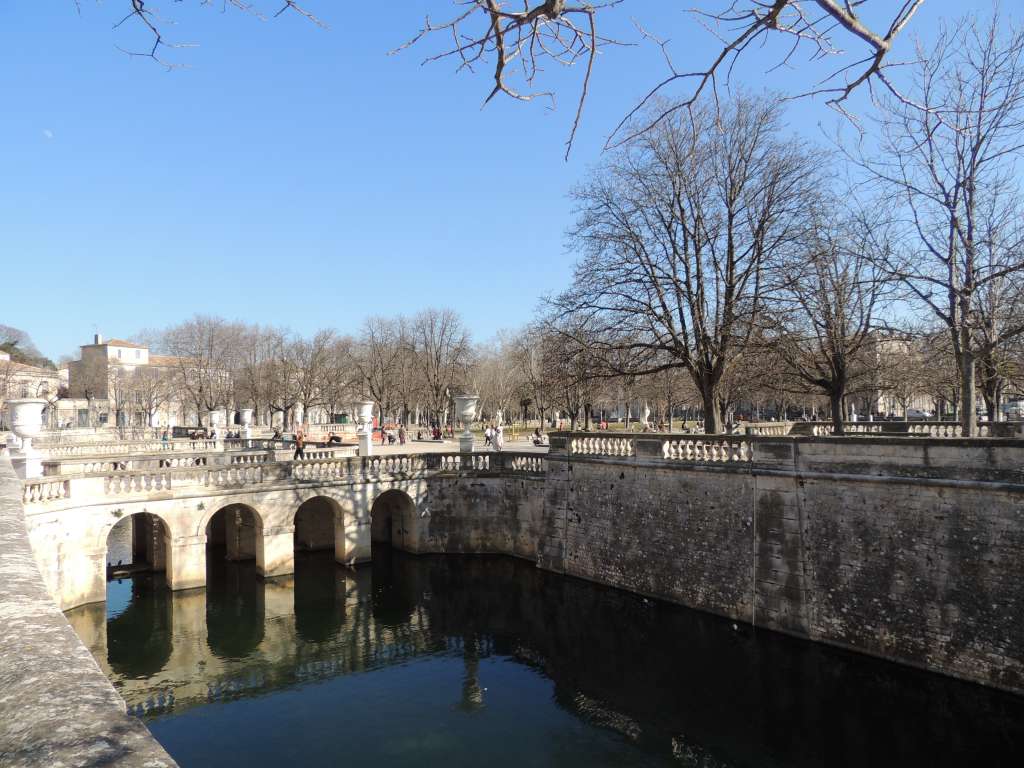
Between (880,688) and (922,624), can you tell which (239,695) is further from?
(922,624)

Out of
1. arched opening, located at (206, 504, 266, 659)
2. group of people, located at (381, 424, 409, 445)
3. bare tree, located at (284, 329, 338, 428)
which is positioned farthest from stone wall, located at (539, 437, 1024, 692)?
bare tree, located at (284, 329, 338, 428)

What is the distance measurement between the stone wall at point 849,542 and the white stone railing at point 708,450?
0.59ft

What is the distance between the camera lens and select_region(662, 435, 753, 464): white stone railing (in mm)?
15531

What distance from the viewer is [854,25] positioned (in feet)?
8.71

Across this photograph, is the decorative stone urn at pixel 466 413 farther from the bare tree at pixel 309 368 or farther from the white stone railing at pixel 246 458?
the bare tree at pixel 309 368

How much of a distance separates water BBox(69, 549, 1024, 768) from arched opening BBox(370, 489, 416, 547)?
455 centimetres

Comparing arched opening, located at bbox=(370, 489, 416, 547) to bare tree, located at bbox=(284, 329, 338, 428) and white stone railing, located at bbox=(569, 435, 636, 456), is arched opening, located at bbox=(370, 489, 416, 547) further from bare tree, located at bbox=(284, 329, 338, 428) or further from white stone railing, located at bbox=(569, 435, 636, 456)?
bare tree, located at bbox=(284, 329, 338, 428)

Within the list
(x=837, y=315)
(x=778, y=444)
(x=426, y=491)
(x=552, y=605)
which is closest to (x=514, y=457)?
(x=426, y=491)

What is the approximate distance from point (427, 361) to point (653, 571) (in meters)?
42.8

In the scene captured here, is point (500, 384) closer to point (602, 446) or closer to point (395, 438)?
point (395, 438)

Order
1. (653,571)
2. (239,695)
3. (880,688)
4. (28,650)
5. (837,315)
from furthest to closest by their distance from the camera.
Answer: (837,315) → (653,571) → (239,695) → (880,688) → (28,650)

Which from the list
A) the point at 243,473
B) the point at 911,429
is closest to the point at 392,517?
the point at 243,473

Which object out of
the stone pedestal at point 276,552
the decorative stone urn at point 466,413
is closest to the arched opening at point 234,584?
the stone pedestal at point 276,552

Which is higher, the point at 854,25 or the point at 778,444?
the point at 854,25
